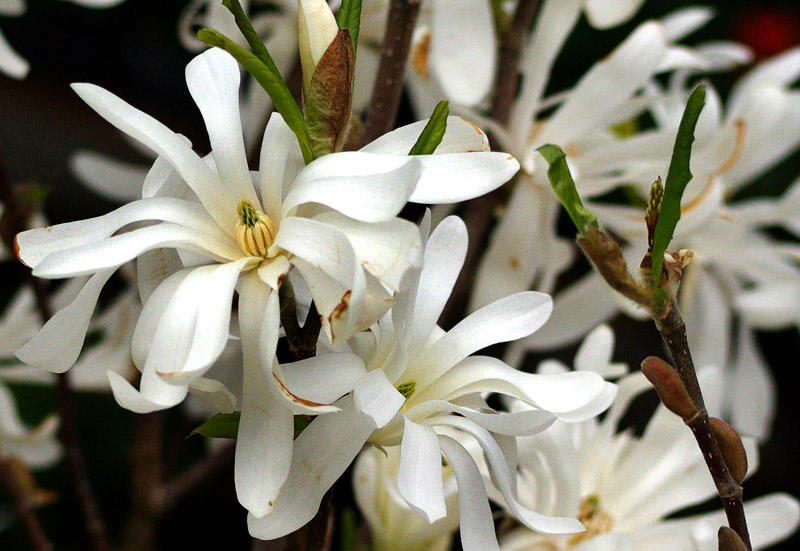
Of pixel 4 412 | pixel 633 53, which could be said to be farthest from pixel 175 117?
pixel 633 53

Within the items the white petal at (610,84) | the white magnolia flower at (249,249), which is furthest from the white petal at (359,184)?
the white petal at (610,84)

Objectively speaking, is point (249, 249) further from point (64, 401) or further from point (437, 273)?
point (64, 401)

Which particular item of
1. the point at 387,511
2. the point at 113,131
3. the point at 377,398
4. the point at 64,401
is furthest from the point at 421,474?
the point at 113,131

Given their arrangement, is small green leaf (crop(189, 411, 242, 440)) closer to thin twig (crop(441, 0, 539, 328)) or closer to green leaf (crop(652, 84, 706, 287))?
green leaf (crop(652, 84, 706, 287))

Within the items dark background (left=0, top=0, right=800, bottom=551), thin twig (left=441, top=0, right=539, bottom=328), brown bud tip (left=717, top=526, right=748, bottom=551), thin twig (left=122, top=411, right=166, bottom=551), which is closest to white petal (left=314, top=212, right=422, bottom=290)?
brown bud tip (left=717, top=526, right=748, bottom=551)

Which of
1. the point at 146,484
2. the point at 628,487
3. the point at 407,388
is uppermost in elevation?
the point at 407,388

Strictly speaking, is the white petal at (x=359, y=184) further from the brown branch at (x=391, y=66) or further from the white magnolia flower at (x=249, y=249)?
the brown branch at (x=391, y=66)
